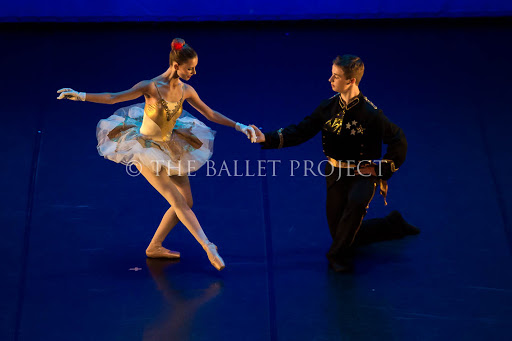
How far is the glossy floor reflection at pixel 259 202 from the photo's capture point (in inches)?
135

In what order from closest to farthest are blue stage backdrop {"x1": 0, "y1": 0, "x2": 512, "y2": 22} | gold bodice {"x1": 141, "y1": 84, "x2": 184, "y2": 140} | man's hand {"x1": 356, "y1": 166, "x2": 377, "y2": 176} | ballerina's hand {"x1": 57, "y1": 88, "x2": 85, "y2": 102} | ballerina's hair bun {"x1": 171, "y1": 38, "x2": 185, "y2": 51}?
ballerina's hand {"x1": 57, "y1": 88, "x2": 85, "y2": 102}, ballerina's hair bun {"x1": 171, "y1": 38, "x2": 185, "y2": 51}, gold bodice {"x1": 141, "y1": 84, "x2": 184, "y2": 140}, man's hand {"x1": 356, "y1": 166, "x2": 377, "y2": 176}, blue stage backdrop {"x1": 0, "y1": 0, "x2": 512, "y2": 22}

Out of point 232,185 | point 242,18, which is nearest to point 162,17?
point 242,18

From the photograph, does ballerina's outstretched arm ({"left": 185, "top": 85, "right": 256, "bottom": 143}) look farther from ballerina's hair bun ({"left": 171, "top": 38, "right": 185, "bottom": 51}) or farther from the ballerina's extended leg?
the ballerina's extended leg

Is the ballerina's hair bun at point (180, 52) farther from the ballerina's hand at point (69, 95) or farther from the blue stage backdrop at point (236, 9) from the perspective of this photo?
the blue stage backdrop at point (236, 9)

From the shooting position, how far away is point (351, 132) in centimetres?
371

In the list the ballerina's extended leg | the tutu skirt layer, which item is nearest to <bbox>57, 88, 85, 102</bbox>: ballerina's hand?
the tutu skirt layer

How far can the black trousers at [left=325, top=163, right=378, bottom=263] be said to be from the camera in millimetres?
3746

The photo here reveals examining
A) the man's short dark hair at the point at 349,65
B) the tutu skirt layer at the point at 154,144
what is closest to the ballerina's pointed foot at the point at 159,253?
the tutu skirt layer at the point at 154,144

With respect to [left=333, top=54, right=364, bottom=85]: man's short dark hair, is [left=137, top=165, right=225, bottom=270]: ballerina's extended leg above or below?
below

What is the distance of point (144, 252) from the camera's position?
12.8 ft

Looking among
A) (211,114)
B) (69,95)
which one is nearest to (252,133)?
(211,114)

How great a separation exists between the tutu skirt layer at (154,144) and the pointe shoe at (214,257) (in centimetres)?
42

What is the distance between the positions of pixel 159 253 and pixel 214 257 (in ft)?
1.14

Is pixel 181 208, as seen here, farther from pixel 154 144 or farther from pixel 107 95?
pixel 107 95
